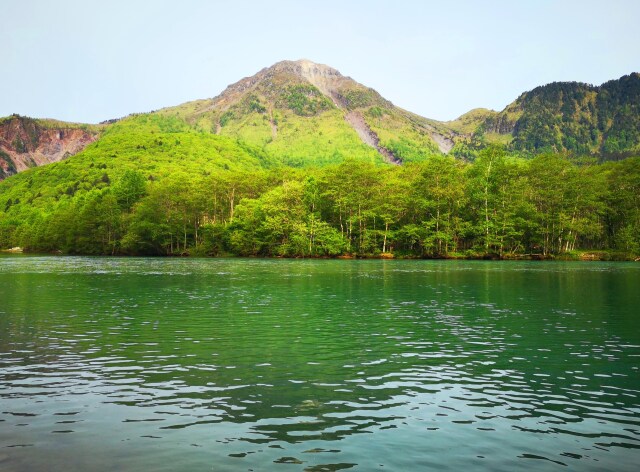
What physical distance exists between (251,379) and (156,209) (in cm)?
14524

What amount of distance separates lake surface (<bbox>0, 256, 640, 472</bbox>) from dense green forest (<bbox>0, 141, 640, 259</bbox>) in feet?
300

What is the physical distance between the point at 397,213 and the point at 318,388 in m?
121

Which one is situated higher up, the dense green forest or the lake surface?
the dense green forest

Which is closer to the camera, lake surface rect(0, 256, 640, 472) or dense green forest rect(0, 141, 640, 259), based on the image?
lake surface rect(0, 256, 640, 472)

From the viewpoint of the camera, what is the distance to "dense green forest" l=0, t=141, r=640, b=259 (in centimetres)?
12138

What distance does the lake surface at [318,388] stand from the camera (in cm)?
1138

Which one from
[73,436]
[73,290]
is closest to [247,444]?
[73,436]

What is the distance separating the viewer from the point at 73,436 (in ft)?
40.5

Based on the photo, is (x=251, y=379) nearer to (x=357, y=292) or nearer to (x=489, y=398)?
(x=489, y=398)

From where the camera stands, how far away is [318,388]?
1669 centimetres

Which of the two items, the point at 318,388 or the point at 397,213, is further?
the point at 397,213

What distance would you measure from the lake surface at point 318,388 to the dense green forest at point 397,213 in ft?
300

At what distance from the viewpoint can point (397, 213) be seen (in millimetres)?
135500

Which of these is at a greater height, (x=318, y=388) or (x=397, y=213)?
(x=397, y=213)
